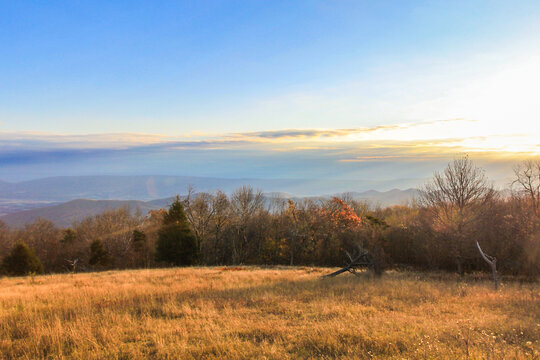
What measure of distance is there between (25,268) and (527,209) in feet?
160

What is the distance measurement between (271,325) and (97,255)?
123ft

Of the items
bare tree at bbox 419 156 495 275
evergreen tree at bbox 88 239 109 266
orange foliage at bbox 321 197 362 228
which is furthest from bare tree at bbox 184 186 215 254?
bare tree at bbox 419 156 495 275

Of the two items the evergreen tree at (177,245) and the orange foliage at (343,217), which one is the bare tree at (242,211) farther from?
the orange foliage at (343,217)

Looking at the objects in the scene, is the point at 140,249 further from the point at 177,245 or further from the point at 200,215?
the point at 177,245

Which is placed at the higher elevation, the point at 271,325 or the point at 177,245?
the point at 271,325

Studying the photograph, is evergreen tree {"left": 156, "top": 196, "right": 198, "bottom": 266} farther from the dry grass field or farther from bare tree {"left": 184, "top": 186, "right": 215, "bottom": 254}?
the dry grass field

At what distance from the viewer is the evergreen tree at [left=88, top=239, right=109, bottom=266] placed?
37.5 meters

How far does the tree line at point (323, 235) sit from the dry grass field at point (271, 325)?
8096 millimetres

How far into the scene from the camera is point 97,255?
124 feet

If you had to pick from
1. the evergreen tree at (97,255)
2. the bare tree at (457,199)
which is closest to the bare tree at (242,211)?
the evergreen tree at (97,255)

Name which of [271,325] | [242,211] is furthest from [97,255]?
[271,325]

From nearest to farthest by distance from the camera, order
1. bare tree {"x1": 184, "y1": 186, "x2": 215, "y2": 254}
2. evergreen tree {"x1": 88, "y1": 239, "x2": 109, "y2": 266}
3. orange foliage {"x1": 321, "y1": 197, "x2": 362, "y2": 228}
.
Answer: evergreen tree {"x1": 88, "y1": 239, "x2": 109, "y2": 266} < orange foliage {"x1": 321, "y1": 197, "x2": 362, "y2": 228} < bare tree {"x1": 184, "y1": 186, "x2": 215, "y2": 254}

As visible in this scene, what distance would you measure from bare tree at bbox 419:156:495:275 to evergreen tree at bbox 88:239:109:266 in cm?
3762

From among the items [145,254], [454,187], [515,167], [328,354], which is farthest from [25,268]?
[515,167]
